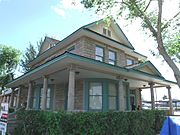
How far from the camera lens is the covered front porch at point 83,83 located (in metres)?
9.71

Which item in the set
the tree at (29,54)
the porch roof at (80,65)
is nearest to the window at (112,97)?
the porch roof at (80,65)

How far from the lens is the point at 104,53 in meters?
14.7

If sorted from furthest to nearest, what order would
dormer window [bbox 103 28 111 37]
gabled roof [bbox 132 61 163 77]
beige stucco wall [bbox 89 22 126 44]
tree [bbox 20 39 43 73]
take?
tree [bbox 20 39 43 73] → dormer window [bbox 103 28 111 37] → beige stucco wall [bbox 89 22 126 44] → gabled roof [bbox 132 61 163 77]

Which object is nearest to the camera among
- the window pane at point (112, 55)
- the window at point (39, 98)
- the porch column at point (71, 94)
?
the porch column at point (71, 94)

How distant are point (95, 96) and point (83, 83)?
1336mm

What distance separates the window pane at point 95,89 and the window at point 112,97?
33.9 inches

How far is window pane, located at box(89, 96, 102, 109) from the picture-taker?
12930 mm

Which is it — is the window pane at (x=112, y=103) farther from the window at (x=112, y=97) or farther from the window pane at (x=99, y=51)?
the window pane at (x=99, y=51)

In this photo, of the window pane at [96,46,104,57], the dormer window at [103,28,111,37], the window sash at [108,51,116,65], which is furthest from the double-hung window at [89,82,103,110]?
the dormer window at [103,28,111,37]

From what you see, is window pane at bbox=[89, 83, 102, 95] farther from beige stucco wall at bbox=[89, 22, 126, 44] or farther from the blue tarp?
the blue tarp

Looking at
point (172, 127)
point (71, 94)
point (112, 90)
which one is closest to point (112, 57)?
point (112, 90)

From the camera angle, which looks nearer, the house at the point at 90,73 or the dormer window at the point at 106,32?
the house at the point at 90,73

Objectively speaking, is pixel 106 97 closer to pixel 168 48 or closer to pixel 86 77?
pixel 86 77

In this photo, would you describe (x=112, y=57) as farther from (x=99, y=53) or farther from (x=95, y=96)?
(x=95, y=96)
